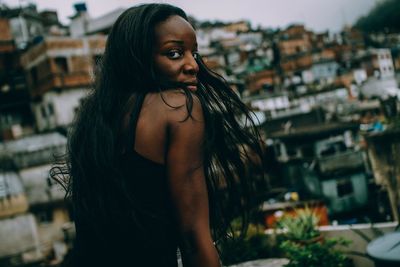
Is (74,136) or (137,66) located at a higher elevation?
(137,66)

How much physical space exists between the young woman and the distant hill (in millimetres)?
71910

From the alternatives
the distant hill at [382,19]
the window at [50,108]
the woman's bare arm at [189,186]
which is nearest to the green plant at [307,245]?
the woman's bare arm at [189,186]

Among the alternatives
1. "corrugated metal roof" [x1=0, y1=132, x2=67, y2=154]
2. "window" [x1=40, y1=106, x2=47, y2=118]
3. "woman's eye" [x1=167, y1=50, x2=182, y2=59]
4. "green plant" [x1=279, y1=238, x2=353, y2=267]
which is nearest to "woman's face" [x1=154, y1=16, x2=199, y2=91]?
"woman's eye" [x1=167, y1=50, x2=182, y2=59]

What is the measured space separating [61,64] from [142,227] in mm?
28405

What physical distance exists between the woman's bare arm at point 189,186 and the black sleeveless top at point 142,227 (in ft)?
0.28

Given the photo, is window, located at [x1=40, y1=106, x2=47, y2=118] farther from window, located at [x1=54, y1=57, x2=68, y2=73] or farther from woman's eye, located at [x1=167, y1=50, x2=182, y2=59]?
woman's eye, located at [x1=167, y1=50, x2=182, y2=59]

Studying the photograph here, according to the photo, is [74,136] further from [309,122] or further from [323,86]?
[323,86]

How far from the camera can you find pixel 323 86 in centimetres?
4850

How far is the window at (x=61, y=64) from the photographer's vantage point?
27.5 m

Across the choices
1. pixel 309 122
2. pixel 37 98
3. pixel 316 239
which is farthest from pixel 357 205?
pixel 37 98

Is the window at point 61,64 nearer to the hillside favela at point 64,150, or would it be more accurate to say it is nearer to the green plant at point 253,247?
the hillside favela at point 64,150

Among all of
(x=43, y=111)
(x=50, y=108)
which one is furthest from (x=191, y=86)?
(x=43, y=111)

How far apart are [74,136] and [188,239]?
0.77m

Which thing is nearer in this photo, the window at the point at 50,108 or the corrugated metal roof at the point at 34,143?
the corrugated metal roof at the point at 34,143
